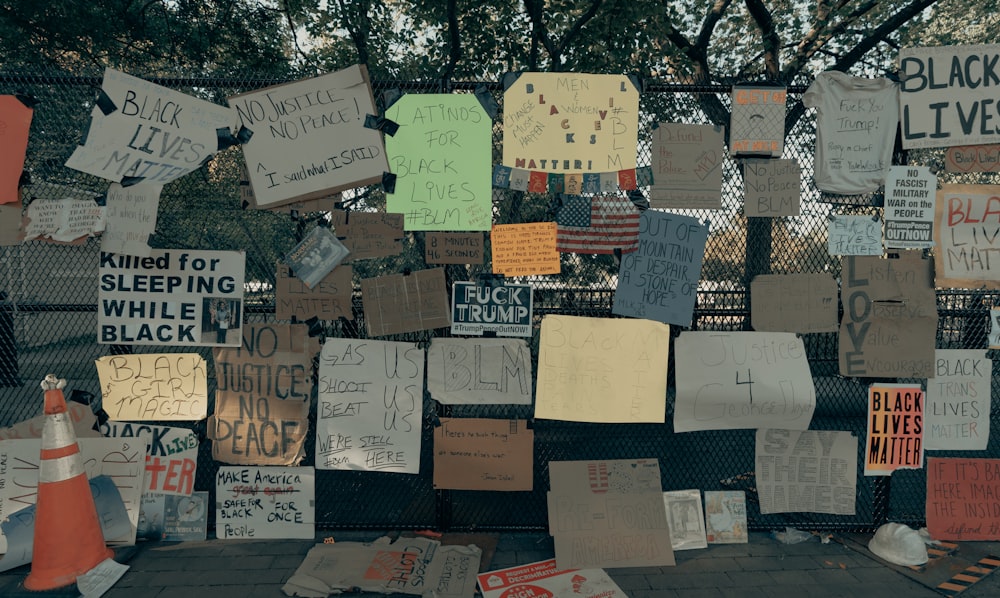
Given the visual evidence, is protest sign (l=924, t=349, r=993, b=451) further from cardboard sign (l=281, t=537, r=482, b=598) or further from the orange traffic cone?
the orange traffic cone

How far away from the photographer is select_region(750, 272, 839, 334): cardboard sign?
3.79 meters

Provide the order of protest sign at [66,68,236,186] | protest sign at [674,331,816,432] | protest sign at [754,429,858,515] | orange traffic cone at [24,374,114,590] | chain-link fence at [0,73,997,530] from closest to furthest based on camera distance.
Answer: orange traffic cone at [24,374,114,590] < protest sign at [66,68,236,186] < chain-link fence at [0,73,997,530] < protest sign at [674,331,816,432] < protest sign at [754,429,858,515]

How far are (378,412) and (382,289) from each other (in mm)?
847

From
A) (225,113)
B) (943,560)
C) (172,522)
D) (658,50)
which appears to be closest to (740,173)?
(943,560)

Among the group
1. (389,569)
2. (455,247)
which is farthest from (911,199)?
(389,569)

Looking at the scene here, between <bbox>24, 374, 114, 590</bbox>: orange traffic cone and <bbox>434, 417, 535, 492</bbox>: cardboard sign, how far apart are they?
7.15 ft

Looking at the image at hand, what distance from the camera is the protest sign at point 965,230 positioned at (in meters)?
3.79

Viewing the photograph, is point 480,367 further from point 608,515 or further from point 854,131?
point 854,131

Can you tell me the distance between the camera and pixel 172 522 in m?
3.91

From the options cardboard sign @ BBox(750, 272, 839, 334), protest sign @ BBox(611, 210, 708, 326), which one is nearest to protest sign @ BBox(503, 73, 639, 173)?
protest sign @ BBox(611, 210, 708, 326)

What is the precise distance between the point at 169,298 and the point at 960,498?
18.6 ft

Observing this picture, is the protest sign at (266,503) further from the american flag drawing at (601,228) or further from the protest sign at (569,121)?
the protest sign at (569,121)

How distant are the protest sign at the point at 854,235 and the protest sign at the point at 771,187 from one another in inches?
11.9

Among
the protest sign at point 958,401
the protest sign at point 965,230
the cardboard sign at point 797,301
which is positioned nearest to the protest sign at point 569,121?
the cardboard sign at point 797,301
